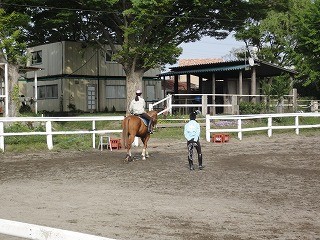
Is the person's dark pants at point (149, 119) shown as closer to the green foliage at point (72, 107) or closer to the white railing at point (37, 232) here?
the white railing at point (37, 232)

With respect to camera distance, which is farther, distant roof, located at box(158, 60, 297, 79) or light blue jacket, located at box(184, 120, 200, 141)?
distant roof, located at box(158, 60, 297, 79)

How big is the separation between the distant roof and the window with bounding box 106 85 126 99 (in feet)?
15.2

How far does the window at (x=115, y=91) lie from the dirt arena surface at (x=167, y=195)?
23.0 meters

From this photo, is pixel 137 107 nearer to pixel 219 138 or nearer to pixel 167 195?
pixel 167 195

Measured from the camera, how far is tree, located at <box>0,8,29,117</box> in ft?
79.1

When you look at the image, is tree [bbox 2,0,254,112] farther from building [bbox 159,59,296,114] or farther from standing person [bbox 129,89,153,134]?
standing person [bbox 129,89,153,134]

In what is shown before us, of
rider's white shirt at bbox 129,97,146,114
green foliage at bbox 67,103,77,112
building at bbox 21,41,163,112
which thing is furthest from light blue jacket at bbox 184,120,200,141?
green foliage at bbox 67,103,77,112

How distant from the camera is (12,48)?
2400 centimetres

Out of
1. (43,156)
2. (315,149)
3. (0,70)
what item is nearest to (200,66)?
(0,70)

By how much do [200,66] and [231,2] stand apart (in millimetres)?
8090

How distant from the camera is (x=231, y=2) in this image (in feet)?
93.7

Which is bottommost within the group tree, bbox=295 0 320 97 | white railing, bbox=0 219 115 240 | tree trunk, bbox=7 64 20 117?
white railing, bbox=0 219 115 240

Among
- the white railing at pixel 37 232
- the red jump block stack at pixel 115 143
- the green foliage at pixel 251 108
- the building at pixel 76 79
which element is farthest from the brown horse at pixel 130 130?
the building at pixel 76 79

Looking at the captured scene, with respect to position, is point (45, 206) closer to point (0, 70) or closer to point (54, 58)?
point (0, 70)
